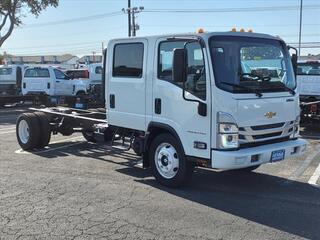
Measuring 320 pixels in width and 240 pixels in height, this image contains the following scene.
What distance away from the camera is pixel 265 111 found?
7.08 m

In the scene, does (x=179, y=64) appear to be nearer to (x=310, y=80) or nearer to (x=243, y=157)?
(x=243, y=157)

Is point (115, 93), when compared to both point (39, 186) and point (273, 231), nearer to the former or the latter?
point (39, 186)

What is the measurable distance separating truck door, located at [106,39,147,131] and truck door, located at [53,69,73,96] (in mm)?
15655

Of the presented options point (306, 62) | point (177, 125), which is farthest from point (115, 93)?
point (306, 62)

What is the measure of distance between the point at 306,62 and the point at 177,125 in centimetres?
1025

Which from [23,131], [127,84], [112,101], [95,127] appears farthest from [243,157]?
[23,131]

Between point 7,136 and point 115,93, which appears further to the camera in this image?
point 7,136

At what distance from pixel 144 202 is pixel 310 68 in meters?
11.1

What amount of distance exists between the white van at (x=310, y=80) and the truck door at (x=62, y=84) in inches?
493

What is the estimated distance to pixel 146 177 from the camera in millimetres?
8422

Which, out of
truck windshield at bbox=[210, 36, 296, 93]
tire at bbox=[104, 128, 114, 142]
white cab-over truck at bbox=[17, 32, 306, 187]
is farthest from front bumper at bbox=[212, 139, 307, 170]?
tire at bbox=[104, 128, 114, 142]

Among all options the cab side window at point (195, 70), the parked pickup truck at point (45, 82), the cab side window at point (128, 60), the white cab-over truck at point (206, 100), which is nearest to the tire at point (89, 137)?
the white cab-over truck at point (206, 100)

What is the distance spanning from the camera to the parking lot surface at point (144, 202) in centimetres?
567

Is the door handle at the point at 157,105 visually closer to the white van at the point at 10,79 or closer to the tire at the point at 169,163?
the tire at the point at 169,163
